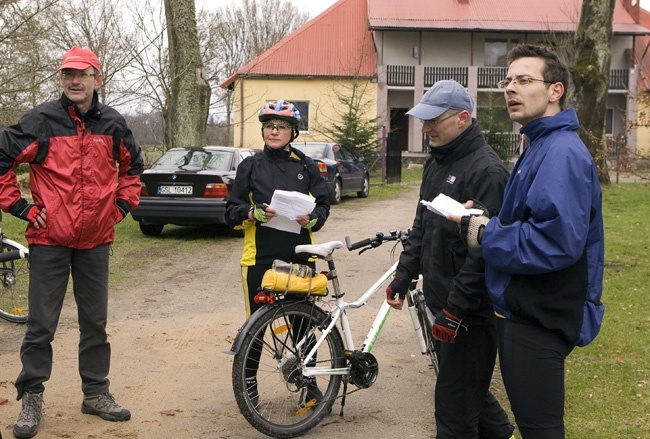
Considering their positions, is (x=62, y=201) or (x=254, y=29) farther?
(x=254, y=29)

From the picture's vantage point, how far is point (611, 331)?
7.61 metres

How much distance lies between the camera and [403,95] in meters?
43.8

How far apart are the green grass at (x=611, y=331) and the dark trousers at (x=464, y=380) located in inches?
47.0

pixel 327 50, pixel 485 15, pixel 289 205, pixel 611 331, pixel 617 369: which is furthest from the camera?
pixel 485 15

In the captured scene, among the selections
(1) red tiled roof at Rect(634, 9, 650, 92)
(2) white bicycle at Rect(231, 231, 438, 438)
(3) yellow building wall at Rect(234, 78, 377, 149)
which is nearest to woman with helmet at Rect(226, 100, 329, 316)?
(2) white bicycle at Rect(231, 231, 438, 438)

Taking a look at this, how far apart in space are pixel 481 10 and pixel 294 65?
10.1 metres

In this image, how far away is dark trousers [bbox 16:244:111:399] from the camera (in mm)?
5082

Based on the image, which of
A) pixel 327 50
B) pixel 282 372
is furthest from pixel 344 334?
pixel 327 50

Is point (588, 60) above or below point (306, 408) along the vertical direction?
above

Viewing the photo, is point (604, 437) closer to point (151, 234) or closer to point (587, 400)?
point (587, 400)

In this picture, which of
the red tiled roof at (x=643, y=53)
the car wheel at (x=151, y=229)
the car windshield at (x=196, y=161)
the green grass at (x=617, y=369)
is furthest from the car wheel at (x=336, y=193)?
the red tiled roof at (x=643, y=53)

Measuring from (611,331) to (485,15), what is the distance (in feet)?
121

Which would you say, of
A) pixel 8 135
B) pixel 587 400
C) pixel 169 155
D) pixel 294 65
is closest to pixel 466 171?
pixel 587 400

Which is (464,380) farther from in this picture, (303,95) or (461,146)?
(303,95)
